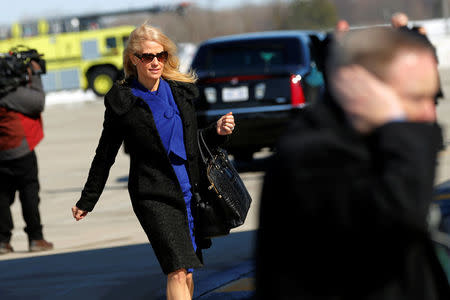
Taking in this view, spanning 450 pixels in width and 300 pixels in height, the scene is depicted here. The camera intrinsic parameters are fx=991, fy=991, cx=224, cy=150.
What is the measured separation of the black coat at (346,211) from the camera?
2.05 metres

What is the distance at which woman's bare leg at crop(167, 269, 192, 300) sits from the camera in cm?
455

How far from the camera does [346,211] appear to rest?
2068 mm

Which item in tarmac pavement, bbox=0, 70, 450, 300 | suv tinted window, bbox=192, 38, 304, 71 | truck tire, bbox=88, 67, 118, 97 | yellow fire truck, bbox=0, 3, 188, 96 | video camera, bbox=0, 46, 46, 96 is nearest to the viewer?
tarmac pavement, bbox=0, 70, 450, 300

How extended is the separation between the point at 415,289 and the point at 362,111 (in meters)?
0.41

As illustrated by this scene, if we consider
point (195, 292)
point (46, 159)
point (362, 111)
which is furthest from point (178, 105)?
point (46, 159)

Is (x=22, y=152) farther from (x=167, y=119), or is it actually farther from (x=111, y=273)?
(x=167, y=119)

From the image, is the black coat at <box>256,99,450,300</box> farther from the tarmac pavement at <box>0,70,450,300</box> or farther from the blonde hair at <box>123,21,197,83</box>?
the blonde hair at <box>123,21,197,83</box>

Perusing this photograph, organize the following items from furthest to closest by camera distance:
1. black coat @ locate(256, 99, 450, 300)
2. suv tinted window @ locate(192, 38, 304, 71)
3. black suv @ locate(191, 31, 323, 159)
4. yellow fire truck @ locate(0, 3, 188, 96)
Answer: yellow fire truck @ locate(0, 3, 188, 96) → suv tinted window @ locate(192, 38, 304, 71) → black suv @ locate(191, 31, 323, 159) → black coat @ locate(256, 99, 450, 300)

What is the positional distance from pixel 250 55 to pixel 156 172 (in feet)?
25.9

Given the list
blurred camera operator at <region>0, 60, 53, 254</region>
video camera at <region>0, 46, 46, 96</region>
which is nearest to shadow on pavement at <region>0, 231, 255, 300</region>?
blurred camera operator at <region>0, 60, 53, 254</region>

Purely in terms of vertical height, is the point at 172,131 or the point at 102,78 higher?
the point at 172,131

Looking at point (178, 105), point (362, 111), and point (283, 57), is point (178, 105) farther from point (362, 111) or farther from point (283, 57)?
point (283, 57)

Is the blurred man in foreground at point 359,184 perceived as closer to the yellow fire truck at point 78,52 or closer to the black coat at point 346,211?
the black coat at point 346,211

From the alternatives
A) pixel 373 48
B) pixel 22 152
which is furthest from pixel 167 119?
pixel 22 152
